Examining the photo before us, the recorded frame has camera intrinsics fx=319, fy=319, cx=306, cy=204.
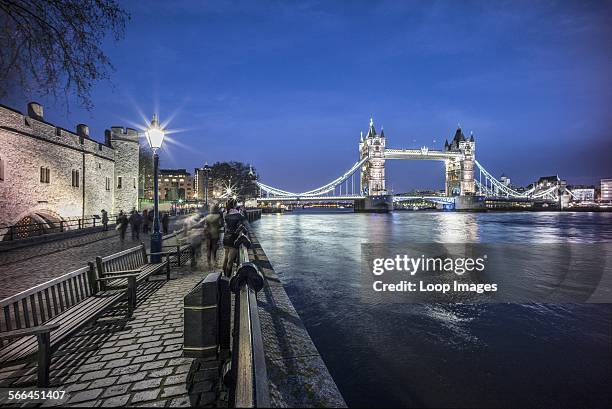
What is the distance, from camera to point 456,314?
6.66 m

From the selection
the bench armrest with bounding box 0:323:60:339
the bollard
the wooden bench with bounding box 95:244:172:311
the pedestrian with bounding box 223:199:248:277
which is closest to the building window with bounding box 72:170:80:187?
the wooden bench with bounding box 95:244:172:311

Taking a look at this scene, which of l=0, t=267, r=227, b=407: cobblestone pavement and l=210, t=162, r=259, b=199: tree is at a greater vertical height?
l=210, t=162, r=259, b=199: tree

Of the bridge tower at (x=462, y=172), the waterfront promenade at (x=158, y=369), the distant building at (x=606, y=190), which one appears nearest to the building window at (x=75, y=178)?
the waterfront promenade at (x=158, y=369)

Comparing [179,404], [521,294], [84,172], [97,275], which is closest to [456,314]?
[521,294]

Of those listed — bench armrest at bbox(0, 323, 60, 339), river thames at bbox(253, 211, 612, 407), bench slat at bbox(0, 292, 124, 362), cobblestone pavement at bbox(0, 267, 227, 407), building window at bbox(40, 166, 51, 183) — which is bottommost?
river thames at bbox(253, 211, 612, 407)

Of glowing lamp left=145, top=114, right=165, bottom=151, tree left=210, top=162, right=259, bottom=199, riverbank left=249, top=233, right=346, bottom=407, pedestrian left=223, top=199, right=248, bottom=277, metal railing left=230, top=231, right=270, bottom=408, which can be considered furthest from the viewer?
tree left=210, top=162, right=259, bottom=199

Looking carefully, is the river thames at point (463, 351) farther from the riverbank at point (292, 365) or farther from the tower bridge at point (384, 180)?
the tower bridge at point (384, 180)

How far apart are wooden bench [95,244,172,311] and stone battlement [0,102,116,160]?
583 inches

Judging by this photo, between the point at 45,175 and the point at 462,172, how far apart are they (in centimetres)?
12924

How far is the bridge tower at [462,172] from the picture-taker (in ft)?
397

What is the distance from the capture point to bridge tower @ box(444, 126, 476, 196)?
397ft

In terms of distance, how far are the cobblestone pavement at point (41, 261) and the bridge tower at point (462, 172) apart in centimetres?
12260

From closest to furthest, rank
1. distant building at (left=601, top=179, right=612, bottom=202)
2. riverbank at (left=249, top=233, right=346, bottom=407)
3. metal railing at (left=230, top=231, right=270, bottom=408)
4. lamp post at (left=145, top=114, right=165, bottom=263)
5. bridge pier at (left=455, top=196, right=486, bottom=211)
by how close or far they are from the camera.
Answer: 1. metal railing at (left=230, top=231, right=270, bottom=408)
2. riverbank at (left=249, top=233, right=346, bottom=407)
3. lamp post at (left=145, top=114, right=165, bottom=263)
4. bridge pier at (left=455, top=196, right=486, bottom=211)
5. distant building at (left=601, top=179, right=612, bottom=202)

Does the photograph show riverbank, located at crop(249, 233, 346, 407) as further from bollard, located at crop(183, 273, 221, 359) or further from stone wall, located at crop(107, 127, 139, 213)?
stone wall, located at crop(107, 127, 139, 213)
